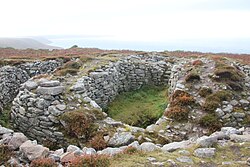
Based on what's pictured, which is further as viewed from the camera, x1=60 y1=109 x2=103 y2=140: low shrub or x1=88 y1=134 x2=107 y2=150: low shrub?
x1=60 y1=109 x2=103 y2=140: low shrub

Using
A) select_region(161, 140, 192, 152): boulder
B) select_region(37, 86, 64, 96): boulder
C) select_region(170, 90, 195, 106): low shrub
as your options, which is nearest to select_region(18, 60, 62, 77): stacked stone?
select_region(37, 86, 64, 96): boulder

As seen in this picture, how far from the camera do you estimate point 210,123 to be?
1681 cm

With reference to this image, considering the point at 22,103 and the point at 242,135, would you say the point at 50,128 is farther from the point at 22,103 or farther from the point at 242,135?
the point at 242,135

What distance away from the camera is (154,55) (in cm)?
3922

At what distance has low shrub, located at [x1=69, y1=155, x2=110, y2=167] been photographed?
8.71 meters

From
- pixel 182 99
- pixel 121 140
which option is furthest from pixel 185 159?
pixel 182 99

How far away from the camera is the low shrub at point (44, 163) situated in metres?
9.09

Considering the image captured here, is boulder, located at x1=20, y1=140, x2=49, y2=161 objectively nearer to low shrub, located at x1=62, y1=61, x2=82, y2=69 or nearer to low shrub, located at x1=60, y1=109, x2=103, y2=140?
low shrub, located at x1=60, y1=109, x2=103, y2=140

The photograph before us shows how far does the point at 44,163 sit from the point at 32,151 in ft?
3.54

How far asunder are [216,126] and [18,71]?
16944mm

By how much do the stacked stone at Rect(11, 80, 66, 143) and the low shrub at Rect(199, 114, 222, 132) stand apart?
23.2 feet

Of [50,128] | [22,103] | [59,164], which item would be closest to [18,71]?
[22,103]

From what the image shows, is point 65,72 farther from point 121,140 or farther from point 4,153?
point 4,153

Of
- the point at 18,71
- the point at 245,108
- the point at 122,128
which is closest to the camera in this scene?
the point at 122,128
